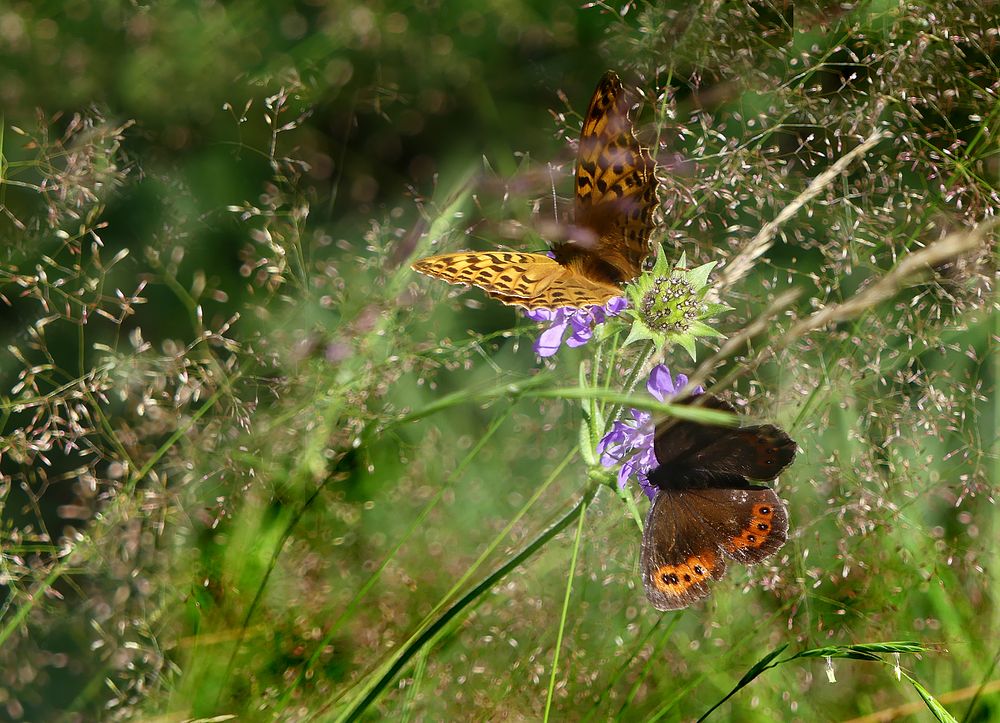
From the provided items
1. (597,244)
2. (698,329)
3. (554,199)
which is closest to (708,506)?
(698,329)

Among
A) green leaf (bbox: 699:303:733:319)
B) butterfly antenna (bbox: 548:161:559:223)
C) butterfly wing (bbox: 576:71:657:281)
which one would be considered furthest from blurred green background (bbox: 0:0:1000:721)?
green leaf (bbox: 699:303:733:319)

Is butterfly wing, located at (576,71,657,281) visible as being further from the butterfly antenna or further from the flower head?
the butterfly antenna

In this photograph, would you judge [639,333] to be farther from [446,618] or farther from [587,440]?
[446,618]

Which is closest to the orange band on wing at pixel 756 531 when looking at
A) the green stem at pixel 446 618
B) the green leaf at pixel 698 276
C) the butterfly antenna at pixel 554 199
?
the green stem at pixel 446 618

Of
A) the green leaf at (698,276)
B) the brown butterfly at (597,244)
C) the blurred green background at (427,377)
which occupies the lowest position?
the blurred green background at (427,377)

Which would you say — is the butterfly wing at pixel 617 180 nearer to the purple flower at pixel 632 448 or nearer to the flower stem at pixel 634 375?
the flower stem at pixel 634 375

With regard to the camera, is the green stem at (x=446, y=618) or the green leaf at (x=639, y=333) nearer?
the green stem at (x=446, y=618)
